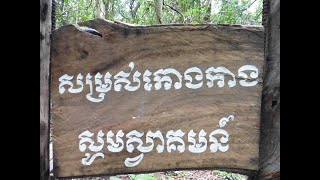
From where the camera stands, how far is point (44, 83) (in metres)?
1.28

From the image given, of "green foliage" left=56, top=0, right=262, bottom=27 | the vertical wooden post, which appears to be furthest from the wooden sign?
"green foliage" left=56, top=0, right=262, bottom=27

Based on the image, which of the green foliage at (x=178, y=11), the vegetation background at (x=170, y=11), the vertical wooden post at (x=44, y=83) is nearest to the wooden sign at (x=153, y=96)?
the vertical wooden post at (x=44, y=83)

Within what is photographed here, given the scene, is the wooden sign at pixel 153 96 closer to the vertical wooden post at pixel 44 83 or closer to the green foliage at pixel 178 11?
the vertical wooden post at pixel 44 83

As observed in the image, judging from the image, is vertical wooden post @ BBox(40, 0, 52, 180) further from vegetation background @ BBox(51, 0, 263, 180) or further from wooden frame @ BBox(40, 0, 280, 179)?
vegetation background @ BBox(51, 0, 263, 180)

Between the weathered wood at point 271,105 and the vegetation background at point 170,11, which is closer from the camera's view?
the weathered wood at point 271,105

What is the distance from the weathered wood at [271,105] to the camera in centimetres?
136

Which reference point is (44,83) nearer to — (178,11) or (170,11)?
(178,11)

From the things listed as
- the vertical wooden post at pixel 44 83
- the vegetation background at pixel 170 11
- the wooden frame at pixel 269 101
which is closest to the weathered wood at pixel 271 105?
the wooden frame at pixel 269 101

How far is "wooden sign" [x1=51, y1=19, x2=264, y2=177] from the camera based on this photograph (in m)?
1.33

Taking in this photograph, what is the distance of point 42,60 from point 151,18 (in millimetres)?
5035

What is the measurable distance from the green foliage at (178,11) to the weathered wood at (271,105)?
383 centimetres

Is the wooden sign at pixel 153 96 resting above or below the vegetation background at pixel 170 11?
below

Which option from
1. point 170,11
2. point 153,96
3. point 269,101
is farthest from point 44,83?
point 170,11

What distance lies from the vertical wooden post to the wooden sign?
1.2 inches
